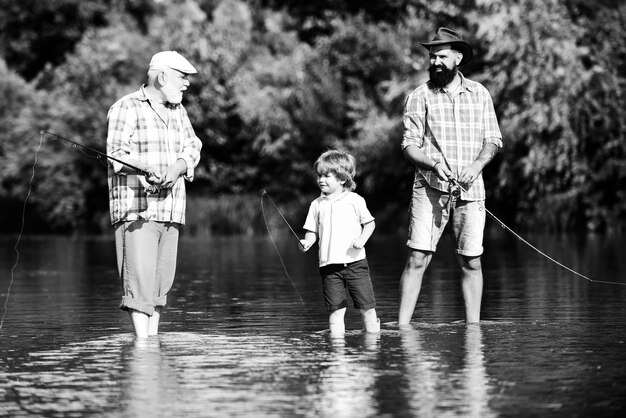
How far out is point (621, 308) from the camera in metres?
11.1

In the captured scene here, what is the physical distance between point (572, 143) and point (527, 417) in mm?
22251

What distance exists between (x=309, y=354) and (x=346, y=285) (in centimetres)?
137

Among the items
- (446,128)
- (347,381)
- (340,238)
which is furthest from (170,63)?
(347,381)

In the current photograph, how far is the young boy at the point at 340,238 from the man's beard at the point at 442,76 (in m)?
0.78

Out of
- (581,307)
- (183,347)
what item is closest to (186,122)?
(183,347)

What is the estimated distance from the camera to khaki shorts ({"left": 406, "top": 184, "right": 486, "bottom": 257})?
31.7 feet

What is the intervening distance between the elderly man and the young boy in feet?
2.99

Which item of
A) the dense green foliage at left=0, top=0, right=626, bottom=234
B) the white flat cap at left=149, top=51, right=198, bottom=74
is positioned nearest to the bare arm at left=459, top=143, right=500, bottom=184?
the white flat cap at left=149, top=51, right=198, bottom=74

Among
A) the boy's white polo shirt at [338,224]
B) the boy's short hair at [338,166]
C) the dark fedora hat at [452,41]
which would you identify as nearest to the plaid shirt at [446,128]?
the dark fedora hat at [452,41]

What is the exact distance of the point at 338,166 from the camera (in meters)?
9.45

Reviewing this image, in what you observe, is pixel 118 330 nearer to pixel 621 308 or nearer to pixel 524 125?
pixel 621 308

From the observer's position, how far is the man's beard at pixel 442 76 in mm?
9625

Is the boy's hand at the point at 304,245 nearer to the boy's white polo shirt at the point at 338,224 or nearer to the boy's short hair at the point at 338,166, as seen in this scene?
the boy's white polo shirt at the point at 338,224

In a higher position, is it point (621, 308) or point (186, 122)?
point (186, 122)
